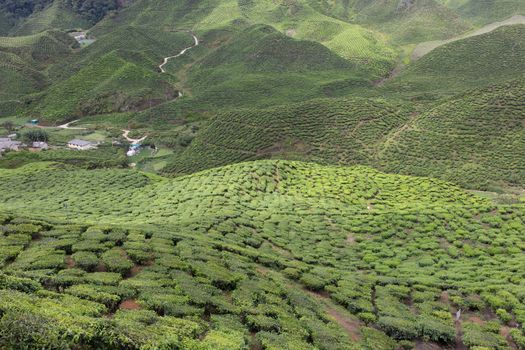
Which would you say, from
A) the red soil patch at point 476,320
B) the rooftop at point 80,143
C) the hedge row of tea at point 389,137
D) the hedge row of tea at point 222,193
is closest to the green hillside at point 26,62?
the rooftop at point 80,143

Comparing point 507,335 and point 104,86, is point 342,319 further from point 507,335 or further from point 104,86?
point 104,86

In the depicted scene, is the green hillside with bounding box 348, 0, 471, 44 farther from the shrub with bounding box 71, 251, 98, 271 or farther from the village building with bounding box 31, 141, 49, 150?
the shrub with bounding box 71, 251, 98, 271

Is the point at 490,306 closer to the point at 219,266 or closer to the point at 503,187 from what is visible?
the point at 219,266

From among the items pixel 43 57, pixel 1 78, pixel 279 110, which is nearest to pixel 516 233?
pixel 279 110

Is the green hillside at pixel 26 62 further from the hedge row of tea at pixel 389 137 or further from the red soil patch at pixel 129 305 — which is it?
the red soil patch at pixel 129 305

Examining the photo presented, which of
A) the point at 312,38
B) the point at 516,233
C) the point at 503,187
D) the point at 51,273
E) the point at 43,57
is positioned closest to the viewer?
the point at 51,273

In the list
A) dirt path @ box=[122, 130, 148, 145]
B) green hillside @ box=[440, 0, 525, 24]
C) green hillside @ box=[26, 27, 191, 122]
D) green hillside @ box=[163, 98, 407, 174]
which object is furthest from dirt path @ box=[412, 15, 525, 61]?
dirt path @ box=[122, 130, 148, 145]

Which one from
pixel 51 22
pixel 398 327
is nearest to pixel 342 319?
pixel 398 327
